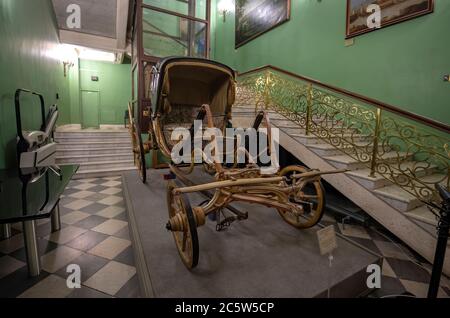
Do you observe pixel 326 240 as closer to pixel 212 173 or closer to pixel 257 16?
pixel 212 173

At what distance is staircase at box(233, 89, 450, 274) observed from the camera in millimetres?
2033

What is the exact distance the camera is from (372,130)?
3.58m

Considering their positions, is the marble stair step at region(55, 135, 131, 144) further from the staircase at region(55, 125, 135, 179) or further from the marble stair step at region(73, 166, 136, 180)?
the marble stair step at region(73, 166, 136, 180)

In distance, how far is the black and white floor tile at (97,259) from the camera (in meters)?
1.53

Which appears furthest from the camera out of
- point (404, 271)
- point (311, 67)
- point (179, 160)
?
point (311, 67)

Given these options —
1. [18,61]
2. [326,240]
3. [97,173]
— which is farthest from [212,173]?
[97,173]

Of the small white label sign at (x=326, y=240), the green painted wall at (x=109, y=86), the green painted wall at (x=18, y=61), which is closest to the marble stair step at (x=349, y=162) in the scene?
the small white label sign at (x=326, y=240)

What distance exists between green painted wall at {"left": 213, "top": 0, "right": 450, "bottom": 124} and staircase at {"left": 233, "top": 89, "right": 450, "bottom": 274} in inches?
36.7

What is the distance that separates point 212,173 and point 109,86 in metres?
9.68

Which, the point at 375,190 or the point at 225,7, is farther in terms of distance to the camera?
the point at 225,7
